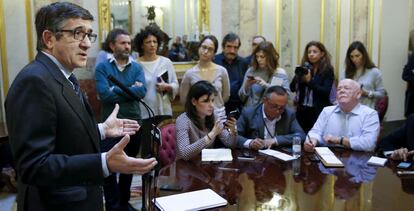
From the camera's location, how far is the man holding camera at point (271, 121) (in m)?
3.17

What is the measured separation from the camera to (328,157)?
2.68 metres

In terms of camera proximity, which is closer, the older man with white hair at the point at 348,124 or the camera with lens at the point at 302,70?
the older man with white hair at the point at 348,124

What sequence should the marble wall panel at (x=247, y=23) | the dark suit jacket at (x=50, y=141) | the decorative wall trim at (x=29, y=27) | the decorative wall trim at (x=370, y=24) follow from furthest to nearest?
the marble wall panel at (x=247, y=23) → the decorative wall trim at (x=370, y=24) → the decorative wall trim at (x=29, y=27) → the dark suit jacket at (x=50, y=141)

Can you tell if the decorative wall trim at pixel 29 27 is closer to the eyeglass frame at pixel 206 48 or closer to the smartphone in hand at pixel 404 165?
the eyeglass frame at pixel 206 48

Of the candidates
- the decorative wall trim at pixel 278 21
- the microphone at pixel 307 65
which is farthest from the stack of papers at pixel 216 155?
the decorative wall trim at pixel 278 21

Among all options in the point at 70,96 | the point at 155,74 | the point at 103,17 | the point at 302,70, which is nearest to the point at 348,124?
the point at 302,70

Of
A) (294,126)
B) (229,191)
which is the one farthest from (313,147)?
(229,191)

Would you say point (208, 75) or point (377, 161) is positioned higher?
point (208, 75)

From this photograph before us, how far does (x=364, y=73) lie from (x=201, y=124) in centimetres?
202

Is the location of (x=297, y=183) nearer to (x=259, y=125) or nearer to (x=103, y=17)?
(x=259, y=125)

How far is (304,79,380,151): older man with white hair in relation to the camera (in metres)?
3.01

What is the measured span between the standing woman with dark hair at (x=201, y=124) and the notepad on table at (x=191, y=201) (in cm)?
80

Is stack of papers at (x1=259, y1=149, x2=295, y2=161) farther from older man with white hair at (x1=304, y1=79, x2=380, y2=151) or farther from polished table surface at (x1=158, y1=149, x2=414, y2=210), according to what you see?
older man with white hair at (x1=304, y1=79, x2=380, y2=151)

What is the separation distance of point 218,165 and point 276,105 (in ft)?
2.81
